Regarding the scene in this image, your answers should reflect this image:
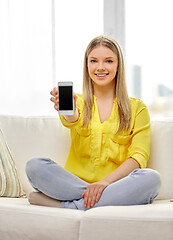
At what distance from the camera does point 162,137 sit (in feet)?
6.18

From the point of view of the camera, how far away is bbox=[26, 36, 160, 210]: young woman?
1558mm

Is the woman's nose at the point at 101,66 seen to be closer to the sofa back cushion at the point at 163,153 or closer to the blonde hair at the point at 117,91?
the blonde hair at the point at 117,91

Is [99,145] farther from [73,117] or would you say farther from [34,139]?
[34,139]


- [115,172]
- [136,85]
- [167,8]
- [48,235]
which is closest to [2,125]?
[115,172]

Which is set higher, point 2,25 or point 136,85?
point 2,25

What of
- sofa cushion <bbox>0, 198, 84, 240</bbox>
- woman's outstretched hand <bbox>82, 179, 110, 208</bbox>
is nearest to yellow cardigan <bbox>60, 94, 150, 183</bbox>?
woman's outstretched hand <bbox>82, 179, 110, 208</bbox>

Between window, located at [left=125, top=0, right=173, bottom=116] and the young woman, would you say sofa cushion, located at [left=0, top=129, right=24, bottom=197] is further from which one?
window, located at [left=125, top=0, right=173, bottom=116]

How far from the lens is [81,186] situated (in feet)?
5.23

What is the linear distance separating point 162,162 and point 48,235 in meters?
0.71

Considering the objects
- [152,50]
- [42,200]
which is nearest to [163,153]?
[42,200]

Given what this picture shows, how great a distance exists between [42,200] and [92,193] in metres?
0.20

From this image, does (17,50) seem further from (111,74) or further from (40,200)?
(40,200)

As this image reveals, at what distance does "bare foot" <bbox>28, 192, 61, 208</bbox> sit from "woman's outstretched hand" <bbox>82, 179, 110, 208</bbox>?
115 millimetres

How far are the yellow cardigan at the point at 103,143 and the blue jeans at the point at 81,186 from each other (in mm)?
191
